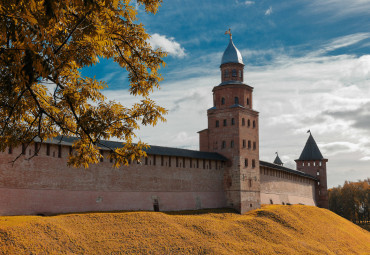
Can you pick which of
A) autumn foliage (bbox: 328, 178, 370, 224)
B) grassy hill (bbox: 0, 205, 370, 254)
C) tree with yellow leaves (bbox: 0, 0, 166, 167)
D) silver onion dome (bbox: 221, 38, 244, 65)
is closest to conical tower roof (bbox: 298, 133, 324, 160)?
autumn foliage (bbox: 328, 178, 370, 224)

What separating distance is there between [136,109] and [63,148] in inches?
712

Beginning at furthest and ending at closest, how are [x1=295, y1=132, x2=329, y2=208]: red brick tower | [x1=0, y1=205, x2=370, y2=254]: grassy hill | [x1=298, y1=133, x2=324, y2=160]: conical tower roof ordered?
[x1=298, y1=133, x2=324, y2=160]: conical tower roof
[x1=295, y1=132, x2=329, y2=208]: red brick tower
[x1=0, y1=205, x2=370, y2=254]: grassy hill

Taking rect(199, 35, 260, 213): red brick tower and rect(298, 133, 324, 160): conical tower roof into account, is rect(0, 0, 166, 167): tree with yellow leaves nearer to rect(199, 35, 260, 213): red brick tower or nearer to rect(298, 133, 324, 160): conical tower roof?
rect(199, 35, 260, 213): red brick tower

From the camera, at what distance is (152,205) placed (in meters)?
30.8

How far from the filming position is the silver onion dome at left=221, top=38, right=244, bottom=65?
39.8m

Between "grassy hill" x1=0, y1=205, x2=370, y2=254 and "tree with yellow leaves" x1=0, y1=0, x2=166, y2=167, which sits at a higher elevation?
"tree with yellow leaves" x1=0, y1=0, x2=166, y2=167

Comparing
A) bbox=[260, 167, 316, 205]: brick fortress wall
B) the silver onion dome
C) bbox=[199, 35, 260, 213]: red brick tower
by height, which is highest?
the silver onion dome

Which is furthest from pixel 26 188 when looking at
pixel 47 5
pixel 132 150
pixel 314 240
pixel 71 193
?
pixel 314 240

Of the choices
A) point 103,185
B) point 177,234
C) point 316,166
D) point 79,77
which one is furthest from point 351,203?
point 79,77

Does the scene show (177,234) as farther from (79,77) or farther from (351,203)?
(351,203)

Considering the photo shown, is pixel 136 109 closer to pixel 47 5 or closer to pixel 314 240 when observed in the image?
pixel 47 5

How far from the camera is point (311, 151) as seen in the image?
6119 cm

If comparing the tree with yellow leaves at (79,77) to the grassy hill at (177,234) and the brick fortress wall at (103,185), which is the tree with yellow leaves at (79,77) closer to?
the grassy hill at (177,234)

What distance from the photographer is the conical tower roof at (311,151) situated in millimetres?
60500
